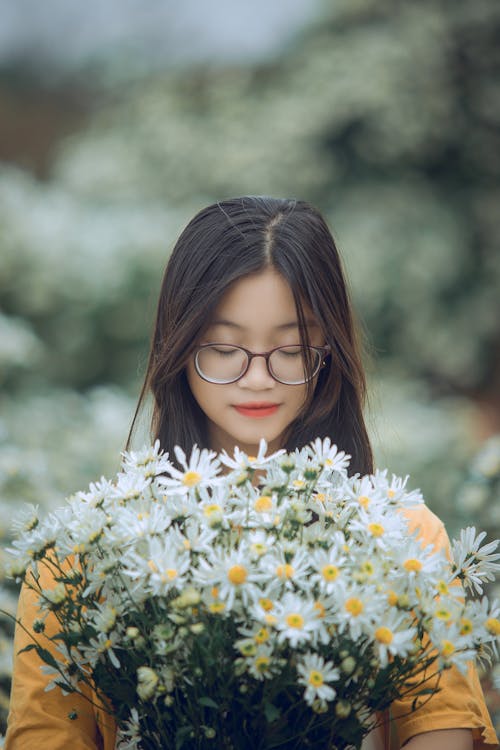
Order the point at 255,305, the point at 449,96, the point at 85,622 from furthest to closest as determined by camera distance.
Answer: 1. the point at 449,96
2. the point at 255,305
3. the point at 85,622

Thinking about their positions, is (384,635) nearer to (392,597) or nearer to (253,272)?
(392,597)

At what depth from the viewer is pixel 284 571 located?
875 mm

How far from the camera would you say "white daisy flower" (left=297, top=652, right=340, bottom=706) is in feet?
2.78

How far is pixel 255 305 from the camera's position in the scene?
1357 millimetres

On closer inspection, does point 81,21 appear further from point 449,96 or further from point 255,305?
point 255,305

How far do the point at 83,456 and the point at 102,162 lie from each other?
495 cm

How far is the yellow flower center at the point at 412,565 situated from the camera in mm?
925

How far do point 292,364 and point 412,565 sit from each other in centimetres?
51

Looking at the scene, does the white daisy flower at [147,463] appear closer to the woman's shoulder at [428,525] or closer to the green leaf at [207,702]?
the green leaf at [207,702]

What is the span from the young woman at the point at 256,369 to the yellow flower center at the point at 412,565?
0.38 meters

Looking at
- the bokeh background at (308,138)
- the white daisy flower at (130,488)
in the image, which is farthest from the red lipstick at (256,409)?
the bokeh background at (308,138)

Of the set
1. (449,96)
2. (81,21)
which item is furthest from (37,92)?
(449,96)

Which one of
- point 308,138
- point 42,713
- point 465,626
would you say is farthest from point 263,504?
point 308,138

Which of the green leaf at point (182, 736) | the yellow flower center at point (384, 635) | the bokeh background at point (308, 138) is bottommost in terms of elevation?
the green leaf at point (182, 736)
